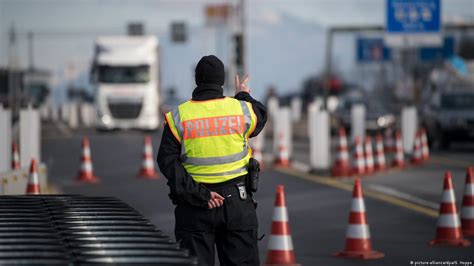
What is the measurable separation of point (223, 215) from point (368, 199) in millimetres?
12521

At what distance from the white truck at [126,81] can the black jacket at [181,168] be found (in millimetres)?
41224

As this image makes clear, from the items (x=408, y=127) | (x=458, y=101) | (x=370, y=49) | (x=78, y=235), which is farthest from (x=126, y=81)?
(x=78, y=235)

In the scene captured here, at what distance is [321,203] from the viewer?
19.3m

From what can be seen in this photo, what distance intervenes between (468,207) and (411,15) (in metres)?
28.4

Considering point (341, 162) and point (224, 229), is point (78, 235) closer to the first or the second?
point (224, 229)

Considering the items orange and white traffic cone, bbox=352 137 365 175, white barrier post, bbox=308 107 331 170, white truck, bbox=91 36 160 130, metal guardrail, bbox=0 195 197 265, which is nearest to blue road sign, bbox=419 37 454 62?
white truck, bbox=91 36 160 130

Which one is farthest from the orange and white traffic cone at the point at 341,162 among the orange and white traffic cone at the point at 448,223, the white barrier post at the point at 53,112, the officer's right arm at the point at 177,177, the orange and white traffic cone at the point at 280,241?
the white barrier post at the point at 53,112

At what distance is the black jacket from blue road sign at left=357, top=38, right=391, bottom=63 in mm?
79150

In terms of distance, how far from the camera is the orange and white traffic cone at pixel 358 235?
1260 cm

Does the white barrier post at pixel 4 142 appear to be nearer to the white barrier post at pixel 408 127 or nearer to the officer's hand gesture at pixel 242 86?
the officer's hand gesture at pixel 242 86

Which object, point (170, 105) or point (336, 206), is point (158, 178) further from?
point (170, 105)

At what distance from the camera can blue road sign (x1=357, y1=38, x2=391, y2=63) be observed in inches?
3408

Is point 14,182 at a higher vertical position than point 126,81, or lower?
higher

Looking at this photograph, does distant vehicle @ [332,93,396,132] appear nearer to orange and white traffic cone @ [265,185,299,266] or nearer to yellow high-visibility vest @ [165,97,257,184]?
orange and white traffic cone @ [265,185,299,266]
